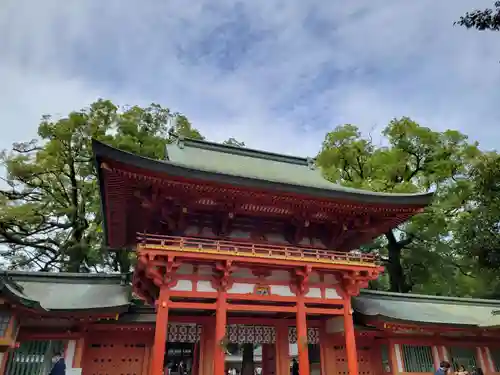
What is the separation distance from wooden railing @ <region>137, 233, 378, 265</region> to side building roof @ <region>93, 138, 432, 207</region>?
1.71m

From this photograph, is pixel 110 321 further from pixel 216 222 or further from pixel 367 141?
pixel 367 141

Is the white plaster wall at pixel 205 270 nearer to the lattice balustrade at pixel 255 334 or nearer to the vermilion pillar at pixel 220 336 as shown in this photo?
the vermilion pillar at pixel 220 336

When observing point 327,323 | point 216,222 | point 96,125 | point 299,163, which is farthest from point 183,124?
point 327,323

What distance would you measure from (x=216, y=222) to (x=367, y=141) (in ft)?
61.0

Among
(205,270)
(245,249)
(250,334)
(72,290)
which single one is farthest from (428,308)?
(72,290)

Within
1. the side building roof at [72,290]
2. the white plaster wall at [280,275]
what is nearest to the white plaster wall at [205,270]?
the white plaster wall at [280,275]

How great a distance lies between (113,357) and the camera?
1124 centimetres

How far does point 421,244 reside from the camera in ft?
82.7

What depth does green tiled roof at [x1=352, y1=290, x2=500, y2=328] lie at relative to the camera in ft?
44.5

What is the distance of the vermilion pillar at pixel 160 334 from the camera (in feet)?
30.2

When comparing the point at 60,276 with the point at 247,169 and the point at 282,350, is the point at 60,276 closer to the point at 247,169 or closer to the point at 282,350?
the point at 247,169

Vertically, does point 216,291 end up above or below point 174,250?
below

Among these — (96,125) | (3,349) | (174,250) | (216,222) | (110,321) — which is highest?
(96,125)

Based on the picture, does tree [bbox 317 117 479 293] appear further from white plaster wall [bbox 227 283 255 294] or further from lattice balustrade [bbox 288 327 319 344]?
white plaster wall [bbox 227 283 255 294]
